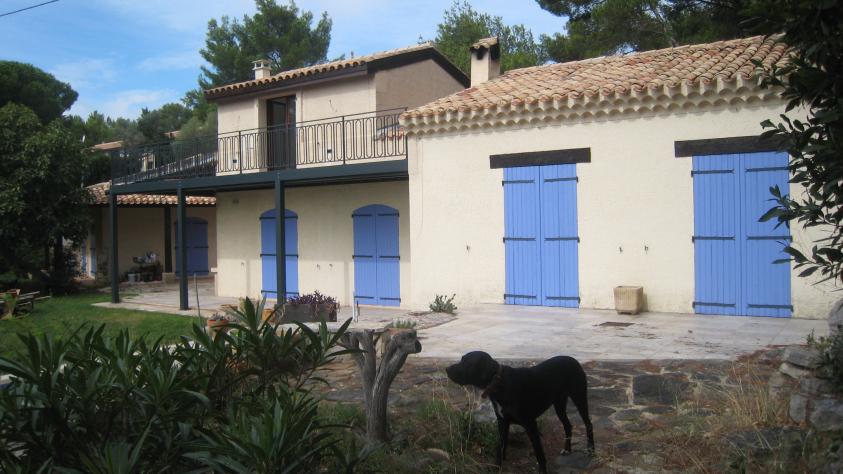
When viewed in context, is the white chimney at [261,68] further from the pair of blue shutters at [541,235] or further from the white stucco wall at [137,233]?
the pair of blue shutters at [541,235]

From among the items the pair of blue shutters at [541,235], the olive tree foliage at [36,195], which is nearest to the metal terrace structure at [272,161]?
the olive tree foliage at [36,195]

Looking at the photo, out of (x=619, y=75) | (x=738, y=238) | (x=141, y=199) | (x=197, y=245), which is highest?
(x=619, y=75)

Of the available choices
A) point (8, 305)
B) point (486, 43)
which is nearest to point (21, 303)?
point (8, 305)

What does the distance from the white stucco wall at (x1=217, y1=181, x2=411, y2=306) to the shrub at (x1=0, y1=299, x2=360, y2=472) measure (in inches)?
425

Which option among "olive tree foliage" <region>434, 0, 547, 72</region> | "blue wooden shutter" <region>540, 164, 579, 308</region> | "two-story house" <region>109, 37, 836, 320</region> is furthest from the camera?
"olive tree foliage" <region>434, 0, 547, 72</region>

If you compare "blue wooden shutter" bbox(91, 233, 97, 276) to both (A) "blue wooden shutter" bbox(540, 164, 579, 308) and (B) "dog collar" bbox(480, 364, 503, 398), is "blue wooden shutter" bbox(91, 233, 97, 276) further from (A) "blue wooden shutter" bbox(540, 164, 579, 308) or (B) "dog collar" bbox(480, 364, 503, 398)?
(B) "dog collar" bbox(480, 364, 503, 398)

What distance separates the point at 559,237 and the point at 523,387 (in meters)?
7.41

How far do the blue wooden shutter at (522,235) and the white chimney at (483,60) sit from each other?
3.63m

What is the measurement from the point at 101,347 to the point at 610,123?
8.96m

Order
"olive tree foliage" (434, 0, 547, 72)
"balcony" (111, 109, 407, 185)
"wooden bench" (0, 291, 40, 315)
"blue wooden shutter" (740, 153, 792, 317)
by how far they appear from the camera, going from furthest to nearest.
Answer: "olive tree foliage" (434, 0, 547, 72) → "balcony" (111, 109, 407, 185) → "wooden bench" (0, 291, 40, 315) → "blue wooden shutter" (740, 153, 792, 317)

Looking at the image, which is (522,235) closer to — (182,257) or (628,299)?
(628,299)

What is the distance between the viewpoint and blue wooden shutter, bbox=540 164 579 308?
35.8ft

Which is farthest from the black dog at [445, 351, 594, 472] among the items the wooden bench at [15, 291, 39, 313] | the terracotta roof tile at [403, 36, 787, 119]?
the wooden bench at [15, 291, 39, 313]

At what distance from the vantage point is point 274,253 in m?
16.2
